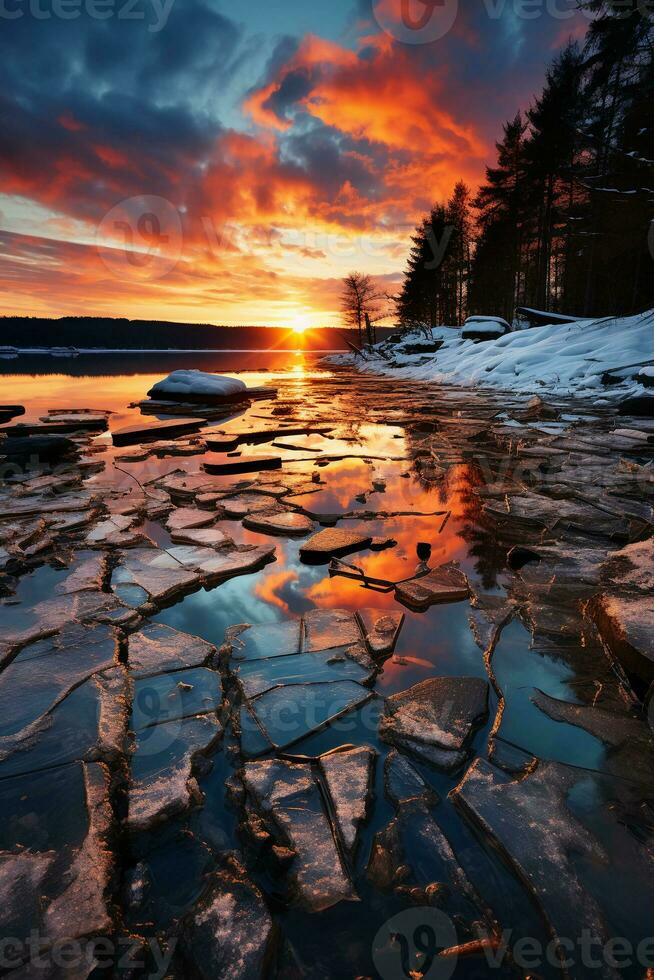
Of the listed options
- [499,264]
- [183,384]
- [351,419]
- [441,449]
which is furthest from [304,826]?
[499,264]

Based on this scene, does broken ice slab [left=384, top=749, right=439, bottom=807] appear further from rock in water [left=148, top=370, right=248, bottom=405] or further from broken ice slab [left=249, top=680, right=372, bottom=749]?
rock in water [left=148, top=370, right=248, bottom=405]

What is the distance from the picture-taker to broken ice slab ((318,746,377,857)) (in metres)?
1.23

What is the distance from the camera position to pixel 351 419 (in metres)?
8.41

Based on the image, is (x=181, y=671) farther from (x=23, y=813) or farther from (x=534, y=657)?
(x=534, y=657)

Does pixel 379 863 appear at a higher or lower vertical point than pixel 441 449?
lower

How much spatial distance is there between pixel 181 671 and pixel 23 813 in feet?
2.16

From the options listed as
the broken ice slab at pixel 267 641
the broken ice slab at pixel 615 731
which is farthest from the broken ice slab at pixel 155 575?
the broken ice slab at pixel 615 731

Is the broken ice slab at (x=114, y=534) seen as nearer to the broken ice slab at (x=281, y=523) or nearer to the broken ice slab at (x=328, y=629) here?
the broken ice slab at (x=281, y=523)

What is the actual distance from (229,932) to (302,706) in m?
0.72

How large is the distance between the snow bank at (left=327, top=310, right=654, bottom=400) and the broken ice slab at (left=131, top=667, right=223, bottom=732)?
33.2ft

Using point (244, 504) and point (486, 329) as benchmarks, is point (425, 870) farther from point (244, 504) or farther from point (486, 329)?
point (486, 329)

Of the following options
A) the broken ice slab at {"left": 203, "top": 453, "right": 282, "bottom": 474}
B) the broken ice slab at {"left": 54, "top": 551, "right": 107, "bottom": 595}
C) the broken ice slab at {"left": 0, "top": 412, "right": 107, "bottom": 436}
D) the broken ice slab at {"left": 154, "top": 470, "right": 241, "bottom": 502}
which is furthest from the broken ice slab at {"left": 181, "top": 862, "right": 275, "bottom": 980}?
the broken ice slab at {"left": 0, "top": 412, "right": 107, "bottom": 436}

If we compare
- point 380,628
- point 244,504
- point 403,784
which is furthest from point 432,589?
point 244,504

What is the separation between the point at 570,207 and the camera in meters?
21.2
